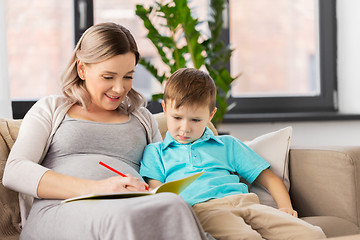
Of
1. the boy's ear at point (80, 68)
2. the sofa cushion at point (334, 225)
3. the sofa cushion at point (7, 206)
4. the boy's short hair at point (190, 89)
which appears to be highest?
the boy's ear at point (80, 68)

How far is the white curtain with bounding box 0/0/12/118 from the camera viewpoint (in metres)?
2.46

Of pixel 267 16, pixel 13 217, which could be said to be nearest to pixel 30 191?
pixel 13 217

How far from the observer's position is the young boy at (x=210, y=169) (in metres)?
1.48

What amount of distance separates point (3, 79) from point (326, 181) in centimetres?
163

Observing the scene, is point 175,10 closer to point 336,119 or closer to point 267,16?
point 267,16

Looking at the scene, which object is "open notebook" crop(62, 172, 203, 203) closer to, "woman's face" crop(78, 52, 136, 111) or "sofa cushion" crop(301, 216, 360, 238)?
"woman's face" crop(78, 52, 136, 111)

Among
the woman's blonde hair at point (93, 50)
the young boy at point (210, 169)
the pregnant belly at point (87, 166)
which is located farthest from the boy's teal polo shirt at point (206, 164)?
the woman's blonde hair at point (93, 50)

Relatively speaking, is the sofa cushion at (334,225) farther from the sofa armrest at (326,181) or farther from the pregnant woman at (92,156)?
the pregnant woman at (92,156)

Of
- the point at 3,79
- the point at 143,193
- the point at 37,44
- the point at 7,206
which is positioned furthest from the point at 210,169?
the point at 37,44

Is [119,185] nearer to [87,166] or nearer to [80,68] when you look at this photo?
[87,166]

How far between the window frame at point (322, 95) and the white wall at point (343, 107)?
46 millimetres

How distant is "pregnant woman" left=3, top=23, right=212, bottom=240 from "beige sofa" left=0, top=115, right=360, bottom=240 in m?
0.07

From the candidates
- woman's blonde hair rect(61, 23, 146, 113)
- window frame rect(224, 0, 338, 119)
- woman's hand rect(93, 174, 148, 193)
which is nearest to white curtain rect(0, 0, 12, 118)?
woman's blonde hair rect(61, 23, 146, 113)

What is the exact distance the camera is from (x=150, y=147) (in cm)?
177
